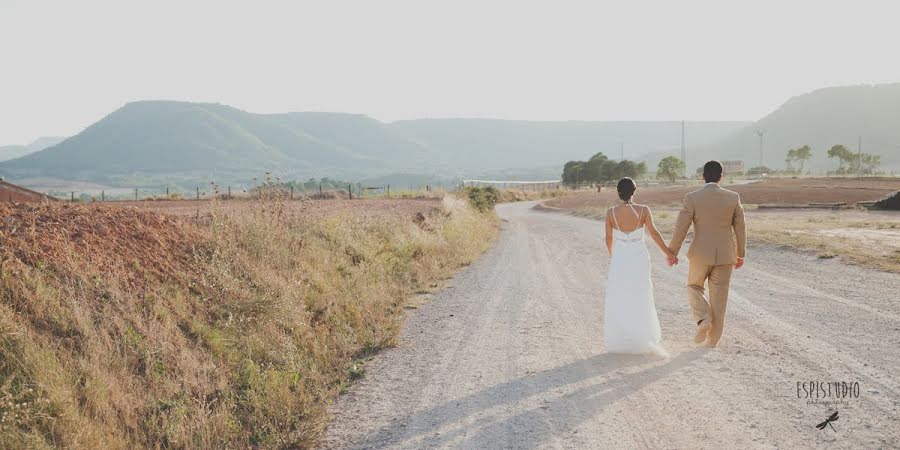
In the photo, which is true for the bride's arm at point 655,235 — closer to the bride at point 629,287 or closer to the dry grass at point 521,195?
the bride at point 629,287

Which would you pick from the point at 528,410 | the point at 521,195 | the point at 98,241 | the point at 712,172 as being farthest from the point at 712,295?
the point at 521,195

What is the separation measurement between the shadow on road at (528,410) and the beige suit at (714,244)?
0.74 m

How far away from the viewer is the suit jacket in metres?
7.48

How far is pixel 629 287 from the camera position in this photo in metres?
7.58

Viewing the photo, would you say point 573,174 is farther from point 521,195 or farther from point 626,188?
point 626,188

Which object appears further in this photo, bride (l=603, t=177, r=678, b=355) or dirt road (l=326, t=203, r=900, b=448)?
bride (l=603, t=177, r=678, b=355)

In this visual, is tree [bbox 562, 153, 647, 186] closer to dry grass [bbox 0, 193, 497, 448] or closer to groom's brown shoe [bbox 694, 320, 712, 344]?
dry grass [bbox 0, 193, 497, 448]

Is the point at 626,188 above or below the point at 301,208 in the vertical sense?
above

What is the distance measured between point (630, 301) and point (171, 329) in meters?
5.23

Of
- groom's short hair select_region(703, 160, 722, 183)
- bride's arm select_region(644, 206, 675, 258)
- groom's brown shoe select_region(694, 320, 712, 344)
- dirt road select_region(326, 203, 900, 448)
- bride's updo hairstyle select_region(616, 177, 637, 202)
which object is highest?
groom's short hair select_region(703, 160, 722, 183)

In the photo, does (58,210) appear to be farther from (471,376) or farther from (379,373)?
(471,376)

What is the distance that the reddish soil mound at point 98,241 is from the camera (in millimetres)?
6797

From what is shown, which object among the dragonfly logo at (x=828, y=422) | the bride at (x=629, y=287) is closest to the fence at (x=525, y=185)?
the bride at (x=629, y=287)

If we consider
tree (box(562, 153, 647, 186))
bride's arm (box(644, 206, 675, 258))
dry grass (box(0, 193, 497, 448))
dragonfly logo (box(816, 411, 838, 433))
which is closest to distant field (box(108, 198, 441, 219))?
dry grass (box(0, 193, 497, 448))
